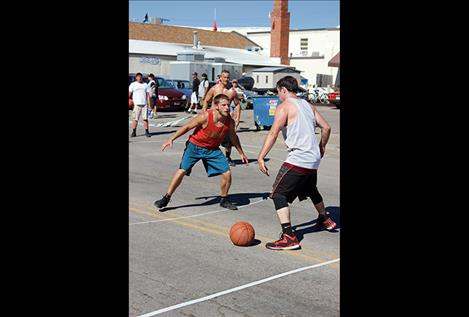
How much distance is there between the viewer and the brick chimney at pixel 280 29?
6341cm

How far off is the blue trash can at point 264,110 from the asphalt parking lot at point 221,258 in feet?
32.1

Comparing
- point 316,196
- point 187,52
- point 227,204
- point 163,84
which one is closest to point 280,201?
point 316,196

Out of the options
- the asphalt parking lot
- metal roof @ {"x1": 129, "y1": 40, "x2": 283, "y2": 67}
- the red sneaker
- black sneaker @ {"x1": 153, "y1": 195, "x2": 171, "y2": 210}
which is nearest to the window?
metal roof @ {"x1": 129, "y1": 40, "x2": 283, "y2": 67}

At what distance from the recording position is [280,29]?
6369 cm

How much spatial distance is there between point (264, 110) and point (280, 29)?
43.4 metres

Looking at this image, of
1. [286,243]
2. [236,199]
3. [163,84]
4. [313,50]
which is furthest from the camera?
[313,50]

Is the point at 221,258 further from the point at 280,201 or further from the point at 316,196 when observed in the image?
the point at 316,196

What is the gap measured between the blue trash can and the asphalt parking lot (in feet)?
32.1

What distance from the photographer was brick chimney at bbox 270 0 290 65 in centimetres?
6341
